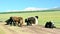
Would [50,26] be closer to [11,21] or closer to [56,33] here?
[11,21]

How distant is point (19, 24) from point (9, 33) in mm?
7603

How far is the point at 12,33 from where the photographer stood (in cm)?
1383

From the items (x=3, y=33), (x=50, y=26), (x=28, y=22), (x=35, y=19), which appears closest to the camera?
(x=3, y=33)

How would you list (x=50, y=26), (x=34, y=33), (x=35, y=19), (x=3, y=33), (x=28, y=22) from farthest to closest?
1. (x=35, y=19)
2. (x=28, y=22)
3. (x=50, y=26)
4. (x=34, y=33)
5. (x=3, y=33)

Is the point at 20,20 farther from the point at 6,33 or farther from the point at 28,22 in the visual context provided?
the point at 6,33

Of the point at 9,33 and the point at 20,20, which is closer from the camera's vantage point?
the point at 9,33

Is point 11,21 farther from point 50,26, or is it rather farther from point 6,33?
point 6,33

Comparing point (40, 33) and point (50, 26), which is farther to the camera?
point (50, 26)

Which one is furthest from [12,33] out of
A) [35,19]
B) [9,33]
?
[35,19]

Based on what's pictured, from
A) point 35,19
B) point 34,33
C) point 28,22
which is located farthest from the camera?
point 35,19

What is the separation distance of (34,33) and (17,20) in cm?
711

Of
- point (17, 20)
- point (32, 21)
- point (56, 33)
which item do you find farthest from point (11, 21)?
point (56, 33)

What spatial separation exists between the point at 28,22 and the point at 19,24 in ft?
7.46

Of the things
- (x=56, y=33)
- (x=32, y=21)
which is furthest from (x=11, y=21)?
(x=56, y=33)
